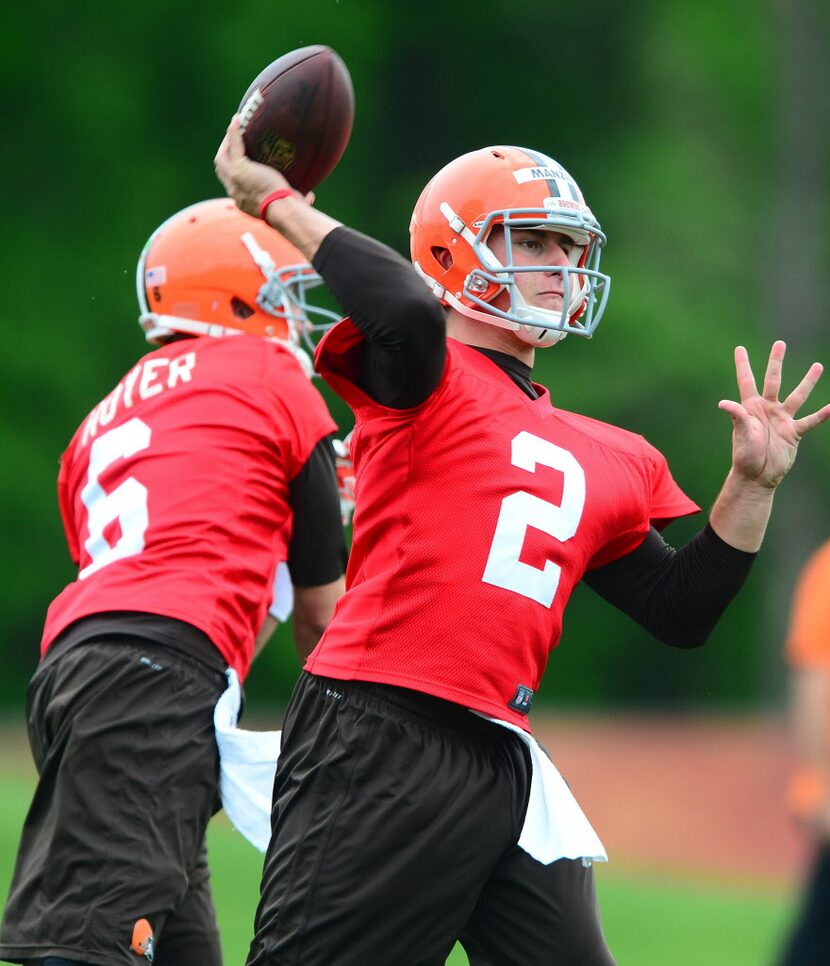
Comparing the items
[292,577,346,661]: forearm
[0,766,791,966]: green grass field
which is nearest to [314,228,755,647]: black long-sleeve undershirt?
[292,577,346,661]: forearm

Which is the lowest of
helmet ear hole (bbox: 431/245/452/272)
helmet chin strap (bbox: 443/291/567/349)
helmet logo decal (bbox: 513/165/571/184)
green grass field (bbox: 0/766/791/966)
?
green grass field (bbox: 0/766/791/966)

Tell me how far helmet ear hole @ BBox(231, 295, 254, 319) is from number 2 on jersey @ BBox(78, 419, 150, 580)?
57 cm

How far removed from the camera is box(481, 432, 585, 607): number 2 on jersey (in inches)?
141

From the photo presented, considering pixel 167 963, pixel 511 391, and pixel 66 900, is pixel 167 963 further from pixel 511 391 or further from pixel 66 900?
pixel 511 391

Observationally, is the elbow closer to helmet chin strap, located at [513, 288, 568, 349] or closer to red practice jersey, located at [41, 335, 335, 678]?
helmet chin strap, located at [513, 288, 568, 349]

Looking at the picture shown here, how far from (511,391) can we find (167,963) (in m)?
1.84

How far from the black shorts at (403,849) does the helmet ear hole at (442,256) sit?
40.5 inches

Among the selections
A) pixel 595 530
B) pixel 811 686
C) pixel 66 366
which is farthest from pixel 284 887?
pixel 66 366

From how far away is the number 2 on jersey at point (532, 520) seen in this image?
3590 mm

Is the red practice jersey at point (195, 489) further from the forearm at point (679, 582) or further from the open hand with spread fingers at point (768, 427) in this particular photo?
the open hand with spread fingers at point (768, 427)

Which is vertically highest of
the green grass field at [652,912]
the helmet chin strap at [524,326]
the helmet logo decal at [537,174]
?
the helmet logo decal at [537,174]

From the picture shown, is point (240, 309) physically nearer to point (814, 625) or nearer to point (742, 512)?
point (742, 512)

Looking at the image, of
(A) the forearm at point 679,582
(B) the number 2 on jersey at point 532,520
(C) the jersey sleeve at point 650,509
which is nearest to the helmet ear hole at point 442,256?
(B) the number 2 on jersey at point 532,520

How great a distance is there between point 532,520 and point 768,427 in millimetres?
690
